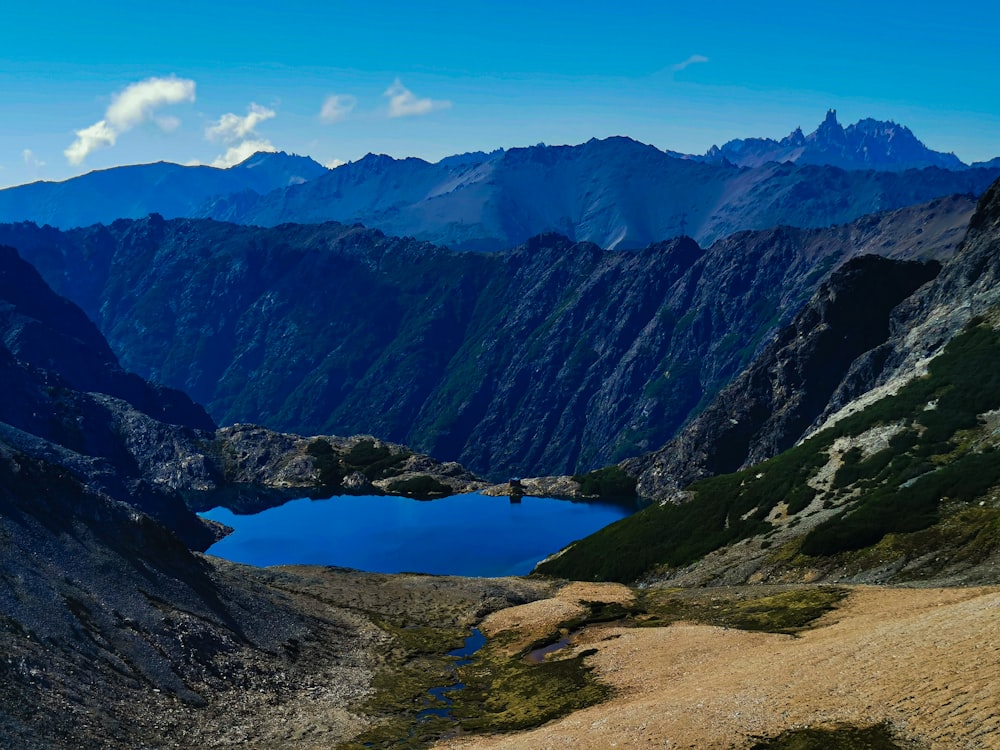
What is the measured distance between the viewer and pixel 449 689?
84.8 meters

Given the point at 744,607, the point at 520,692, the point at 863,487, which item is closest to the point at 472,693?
the point at 520,692

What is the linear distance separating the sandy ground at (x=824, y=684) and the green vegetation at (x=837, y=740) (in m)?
0.67

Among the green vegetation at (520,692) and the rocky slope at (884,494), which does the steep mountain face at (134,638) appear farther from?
Answer: the rocky slope at (884,494)

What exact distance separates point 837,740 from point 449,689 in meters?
43.8

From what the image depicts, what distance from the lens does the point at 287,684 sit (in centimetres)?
8150

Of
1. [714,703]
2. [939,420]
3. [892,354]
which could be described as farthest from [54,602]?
[892,354]

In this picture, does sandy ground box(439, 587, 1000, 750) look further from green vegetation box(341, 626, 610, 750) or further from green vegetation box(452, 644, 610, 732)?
green vegetation box(341, 626, 610, 750)

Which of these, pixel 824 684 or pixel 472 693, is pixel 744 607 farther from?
pixel 824 684

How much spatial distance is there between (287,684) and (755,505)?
7978 centimetres

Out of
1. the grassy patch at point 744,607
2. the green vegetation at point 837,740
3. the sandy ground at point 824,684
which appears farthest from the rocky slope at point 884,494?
the green vegetation at point 837,740

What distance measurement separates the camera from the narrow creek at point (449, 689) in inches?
3024

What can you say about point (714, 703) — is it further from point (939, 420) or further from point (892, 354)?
point (892, 354)

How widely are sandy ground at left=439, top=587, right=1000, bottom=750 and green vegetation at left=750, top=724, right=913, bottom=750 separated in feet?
2.18

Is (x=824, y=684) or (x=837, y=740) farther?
(x=824, y=684)
